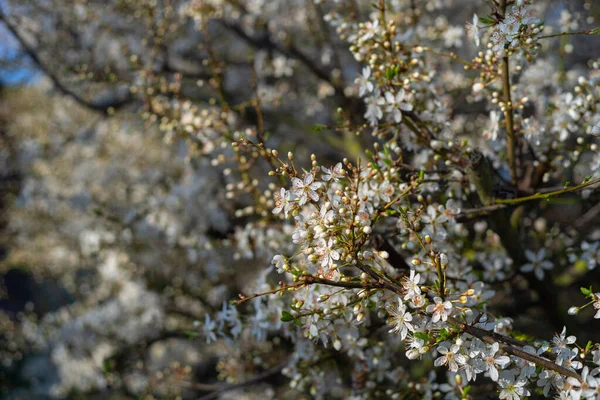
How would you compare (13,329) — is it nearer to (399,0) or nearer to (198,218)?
(198,218)

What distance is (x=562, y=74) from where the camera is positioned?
4.47 m

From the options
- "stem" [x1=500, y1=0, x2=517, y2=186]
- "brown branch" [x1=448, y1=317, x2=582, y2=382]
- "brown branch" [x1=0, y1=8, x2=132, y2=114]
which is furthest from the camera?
"brown branch" [x1=0, y1=8, x2=132, y2=114]

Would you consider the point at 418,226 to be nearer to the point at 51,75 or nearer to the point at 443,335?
the point at 443,335

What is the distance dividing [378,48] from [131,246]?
5.11 m

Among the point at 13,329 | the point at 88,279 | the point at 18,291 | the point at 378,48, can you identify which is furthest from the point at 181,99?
the point at 18,291

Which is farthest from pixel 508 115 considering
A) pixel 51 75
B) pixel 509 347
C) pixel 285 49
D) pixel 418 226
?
pixel 51 75

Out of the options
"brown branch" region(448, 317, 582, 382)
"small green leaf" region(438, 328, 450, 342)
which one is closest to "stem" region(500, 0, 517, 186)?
"brown branch" region(448, 317, 582, 382)

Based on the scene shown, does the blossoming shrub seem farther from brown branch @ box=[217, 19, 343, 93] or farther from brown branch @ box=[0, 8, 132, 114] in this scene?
brown branch @ box=[0, 8, 132, 114]

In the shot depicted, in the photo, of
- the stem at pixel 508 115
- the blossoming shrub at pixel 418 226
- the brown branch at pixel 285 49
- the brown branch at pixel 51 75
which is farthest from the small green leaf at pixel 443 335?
the brown branch at pixel 51 75

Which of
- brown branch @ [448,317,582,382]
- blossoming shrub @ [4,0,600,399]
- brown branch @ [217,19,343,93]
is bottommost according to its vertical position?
brown branch @ [448,317,582,382]

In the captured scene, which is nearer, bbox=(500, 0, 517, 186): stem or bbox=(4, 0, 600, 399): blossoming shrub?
bbox=(4, 0, 600, 399): blossoming shrub

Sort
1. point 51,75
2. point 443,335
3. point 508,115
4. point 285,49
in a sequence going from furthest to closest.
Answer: point 285,49
point 51,75
point 508,115
point 443,335

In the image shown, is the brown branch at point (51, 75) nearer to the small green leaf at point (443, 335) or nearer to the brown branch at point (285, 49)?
the brown branch at point (285, 49)

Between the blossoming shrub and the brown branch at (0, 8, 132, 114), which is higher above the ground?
the brown branch at (0, 8, 132, 114)
